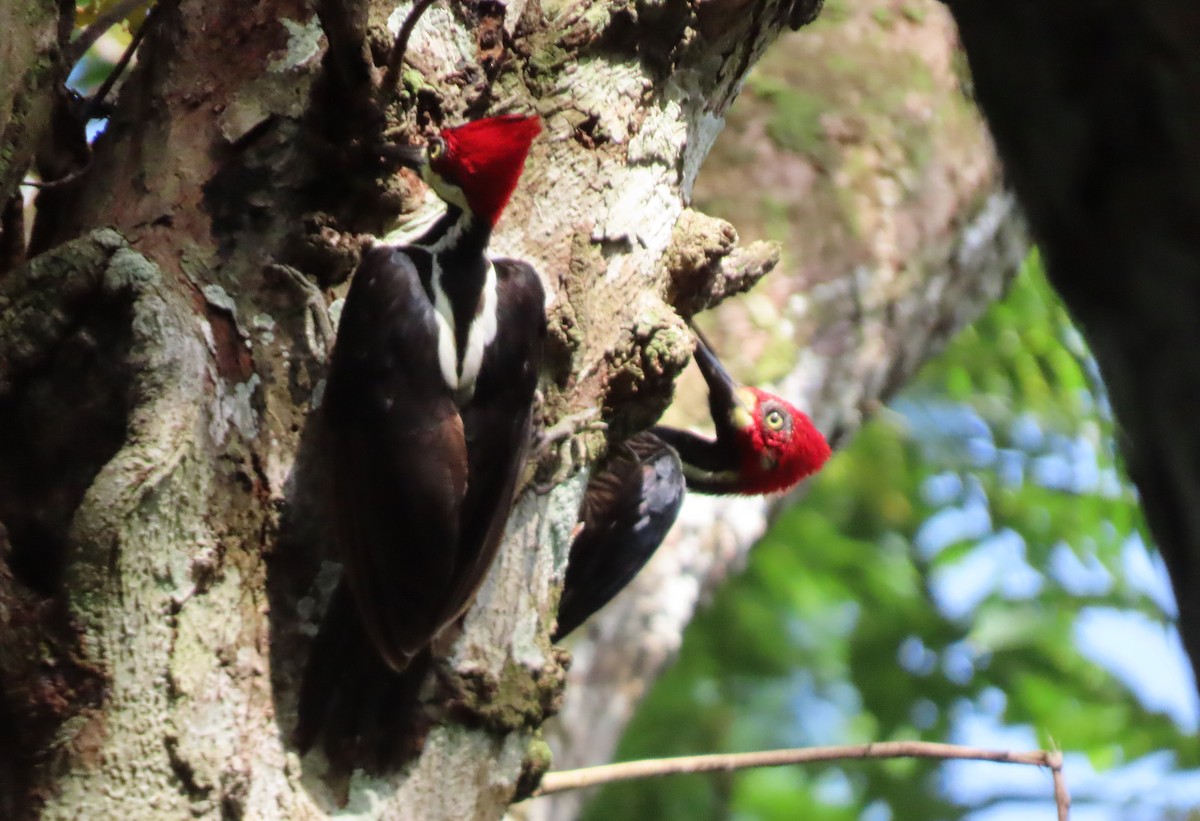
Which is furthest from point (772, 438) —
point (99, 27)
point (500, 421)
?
point (99, 27)

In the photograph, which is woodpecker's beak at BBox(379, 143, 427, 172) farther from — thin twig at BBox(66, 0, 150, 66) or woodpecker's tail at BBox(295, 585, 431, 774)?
woodpecker's tail at BBox(295, 585, 431, 774)

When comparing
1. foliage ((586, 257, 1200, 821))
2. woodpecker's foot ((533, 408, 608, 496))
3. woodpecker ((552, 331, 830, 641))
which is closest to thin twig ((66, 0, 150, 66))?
woodpecker's foot ((533, 408, 608, 496))

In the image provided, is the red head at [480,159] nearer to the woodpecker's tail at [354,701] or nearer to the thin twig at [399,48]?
the thin twig at [399,48]

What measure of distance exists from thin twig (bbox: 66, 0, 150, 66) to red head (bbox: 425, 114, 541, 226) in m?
0.70

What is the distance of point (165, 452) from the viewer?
6.92 ft

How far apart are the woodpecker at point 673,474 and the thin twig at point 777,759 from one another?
2.50 feet

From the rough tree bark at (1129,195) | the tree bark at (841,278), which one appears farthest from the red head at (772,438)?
the rough tree bark at (1129,195)

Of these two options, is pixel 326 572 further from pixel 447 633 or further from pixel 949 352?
pixel 949 352

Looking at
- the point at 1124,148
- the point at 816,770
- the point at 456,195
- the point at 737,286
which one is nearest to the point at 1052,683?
the point at 816,770

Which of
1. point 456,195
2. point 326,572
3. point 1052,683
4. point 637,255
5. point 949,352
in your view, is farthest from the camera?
point 949,352

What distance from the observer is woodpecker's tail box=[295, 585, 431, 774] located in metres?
2.19

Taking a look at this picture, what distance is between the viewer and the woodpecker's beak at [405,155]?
98.5 inches

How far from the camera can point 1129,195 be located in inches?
28.2

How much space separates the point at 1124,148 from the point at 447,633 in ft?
6.04
